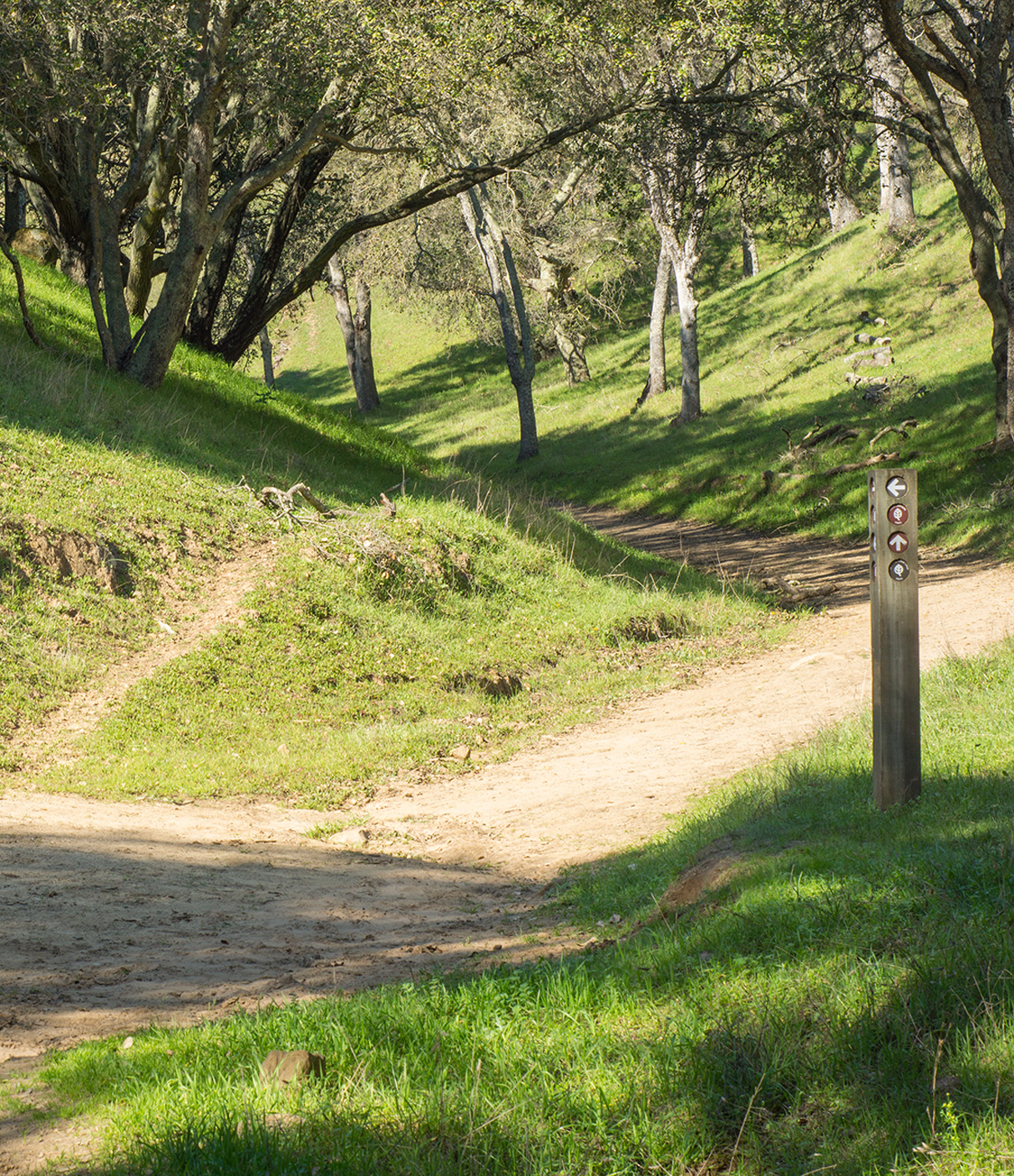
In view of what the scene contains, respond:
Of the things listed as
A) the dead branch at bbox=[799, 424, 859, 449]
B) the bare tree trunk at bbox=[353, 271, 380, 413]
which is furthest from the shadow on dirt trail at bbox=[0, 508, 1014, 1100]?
the bare tree trunk at bbox=[353, 271, 380, 413]

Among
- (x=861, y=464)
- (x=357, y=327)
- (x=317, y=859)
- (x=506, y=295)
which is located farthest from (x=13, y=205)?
(x=317, y=859)

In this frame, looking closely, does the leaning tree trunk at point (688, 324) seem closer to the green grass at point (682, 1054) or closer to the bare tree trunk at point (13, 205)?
the bare tree trunk at point (13, 205)

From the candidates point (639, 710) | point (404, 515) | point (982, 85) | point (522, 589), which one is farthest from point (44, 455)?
point (982, 85)

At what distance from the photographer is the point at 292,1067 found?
3148 mm

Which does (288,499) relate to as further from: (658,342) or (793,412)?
(658,342)

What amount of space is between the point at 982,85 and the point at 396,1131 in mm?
14879

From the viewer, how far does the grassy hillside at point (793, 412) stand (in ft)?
57.5

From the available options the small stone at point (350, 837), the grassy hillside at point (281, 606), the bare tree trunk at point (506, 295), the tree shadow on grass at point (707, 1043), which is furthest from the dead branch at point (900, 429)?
the tree shadow on grass at point (707, 1043)

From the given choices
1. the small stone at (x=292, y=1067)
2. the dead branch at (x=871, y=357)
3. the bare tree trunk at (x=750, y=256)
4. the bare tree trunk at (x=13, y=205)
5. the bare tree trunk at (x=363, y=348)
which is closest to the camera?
the small stone at (x=292, y=1067)

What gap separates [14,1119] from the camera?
10.0 ft

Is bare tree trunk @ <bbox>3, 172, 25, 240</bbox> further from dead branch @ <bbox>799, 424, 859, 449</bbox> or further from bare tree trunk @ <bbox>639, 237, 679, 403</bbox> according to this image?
dead branch @ <bbox>799, 424, 859, 449</bbox>

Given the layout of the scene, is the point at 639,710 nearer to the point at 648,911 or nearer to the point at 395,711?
the point at 395,711

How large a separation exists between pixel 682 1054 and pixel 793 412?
20730mm

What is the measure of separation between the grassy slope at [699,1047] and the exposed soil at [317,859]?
406 mm
